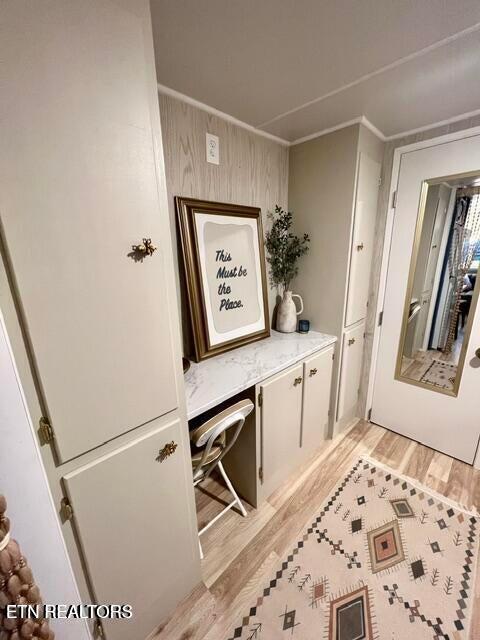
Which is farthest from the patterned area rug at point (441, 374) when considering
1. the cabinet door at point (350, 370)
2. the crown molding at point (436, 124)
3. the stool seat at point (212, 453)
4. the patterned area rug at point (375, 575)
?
the stool seat at point (212, 453)

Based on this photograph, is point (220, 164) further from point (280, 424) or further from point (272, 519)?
point (272, 519)

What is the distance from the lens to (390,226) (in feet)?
6.21

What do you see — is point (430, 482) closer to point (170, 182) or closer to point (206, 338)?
point (206, 338)

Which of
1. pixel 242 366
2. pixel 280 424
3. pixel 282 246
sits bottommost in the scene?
pixel 280 424

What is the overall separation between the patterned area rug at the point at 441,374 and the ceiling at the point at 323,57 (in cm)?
159

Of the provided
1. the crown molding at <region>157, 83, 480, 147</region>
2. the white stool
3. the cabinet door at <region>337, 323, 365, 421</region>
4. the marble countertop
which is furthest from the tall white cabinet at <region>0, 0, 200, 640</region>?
the cabinet door at <region>337, 323, 365, 421</region>

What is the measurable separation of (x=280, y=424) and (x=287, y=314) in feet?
2.62

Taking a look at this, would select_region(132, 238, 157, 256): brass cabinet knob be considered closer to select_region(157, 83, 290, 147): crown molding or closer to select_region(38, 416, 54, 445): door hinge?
select_region(38, 416, 54, 445): door hinge

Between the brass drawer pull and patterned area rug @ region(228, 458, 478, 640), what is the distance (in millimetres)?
849

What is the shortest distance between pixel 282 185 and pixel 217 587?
2.42 metres

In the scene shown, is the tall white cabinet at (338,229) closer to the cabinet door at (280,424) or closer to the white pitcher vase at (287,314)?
the white pitcher vase at (287,314)

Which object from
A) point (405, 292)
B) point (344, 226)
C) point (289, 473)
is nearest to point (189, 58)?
point (344, 226)

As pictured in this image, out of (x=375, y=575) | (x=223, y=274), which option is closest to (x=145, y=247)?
→ (x=223, y=274)

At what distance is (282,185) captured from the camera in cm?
192
